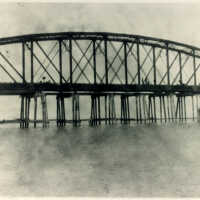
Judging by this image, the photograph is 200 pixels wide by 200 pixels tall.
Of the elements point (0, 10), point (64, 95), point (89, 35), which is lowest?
point (64, 95)

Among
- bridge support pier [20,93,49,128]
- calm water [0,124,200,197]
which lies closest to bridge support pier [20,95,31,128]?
bridge support pier [20,93,49,128]

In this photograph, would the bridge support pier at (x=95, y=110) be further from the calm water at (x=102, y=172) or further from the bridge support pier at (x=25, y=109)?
the calm water at (x=102, y=172)

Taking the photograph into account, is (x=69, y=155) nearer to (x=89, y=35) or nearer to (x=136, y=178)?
(x=136, y=178)

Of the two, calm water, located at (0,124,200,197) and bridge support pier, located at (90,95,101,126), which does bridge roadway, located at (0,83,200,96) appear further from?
calm water, located at (0,124,200,197)

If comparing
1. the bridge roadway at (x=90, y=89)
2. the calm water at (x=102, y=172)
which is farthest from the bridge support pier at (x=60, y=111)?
the calm water at (x=102, y=172)

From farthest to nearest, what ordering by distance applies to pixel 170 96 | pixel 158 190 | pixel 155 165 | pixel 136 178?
1. pixel 170 96
2. pixel 155 165
3. pixel 136 178
4. pixel 158 190

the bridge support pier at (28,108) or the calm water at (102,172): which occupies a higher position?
the bridge support pier at (28,108)

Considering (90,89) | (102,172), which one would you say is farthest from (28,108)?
(102,172)

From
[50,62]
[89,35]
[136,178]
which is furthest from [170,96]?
[136,178]

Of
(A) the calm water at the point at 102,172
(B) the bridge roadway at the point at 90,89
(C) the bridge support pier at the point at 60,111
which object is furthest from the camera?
(C) the bridge support pier at the point at 60,111
